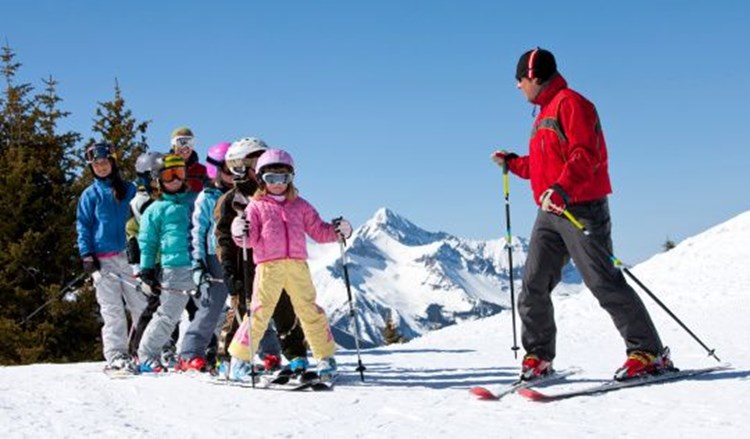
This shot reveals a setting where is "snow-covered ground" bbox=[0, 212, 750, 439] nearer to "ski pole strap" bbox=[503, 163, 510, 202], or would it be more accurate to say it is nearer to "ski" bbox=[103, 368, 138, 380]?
"ski" bbox=[103, 368, 138, 380]

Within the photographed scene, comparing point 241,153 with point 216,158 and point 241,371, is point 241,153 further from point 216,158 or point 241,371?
point 241,371

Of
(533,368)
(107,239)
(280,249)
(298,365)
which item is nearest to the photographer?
(533,368)

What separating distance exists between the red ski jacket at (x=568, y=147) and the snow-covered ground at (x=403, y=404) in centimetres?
158

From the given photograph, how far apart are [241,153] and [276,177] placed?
865mm

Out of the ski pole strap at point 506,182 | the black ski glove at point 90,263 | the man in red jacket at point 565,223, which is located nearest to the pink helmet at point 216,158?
the black ski glove at point 90,263

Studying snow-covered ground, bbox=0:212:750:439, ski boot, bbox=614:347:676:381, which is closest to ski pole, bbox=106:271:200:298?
snow-covered ground, bbox=0:212:750:439

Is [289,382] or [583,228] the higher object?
[583,228]

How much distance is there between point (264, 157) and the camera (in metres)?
6.89

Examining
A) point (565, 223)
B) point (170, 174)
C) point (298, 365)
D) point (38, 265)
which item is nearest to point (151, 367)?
point (170, 174)

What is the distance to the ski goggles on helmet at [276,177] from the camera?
6.86m

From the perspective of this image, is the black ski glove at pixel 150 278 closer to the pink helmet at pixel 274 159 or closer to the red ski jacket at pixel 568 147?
the pink helmet at pixel 274 159

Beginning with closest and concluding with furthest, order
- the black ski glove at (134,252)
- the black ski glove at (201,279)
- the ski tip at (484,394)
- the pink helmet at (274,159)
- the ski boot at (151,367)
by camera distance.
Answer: the ski tip at (484,394)
the pink helmet at (274,159)
the black ski glove at (201,279)
the ski boot at (151,367)
the black ski glove at (134,252)

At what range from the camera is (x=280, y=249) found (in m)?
6.80

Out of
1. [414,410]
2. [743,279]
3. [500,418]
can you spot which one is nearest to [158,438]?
[414,410]
